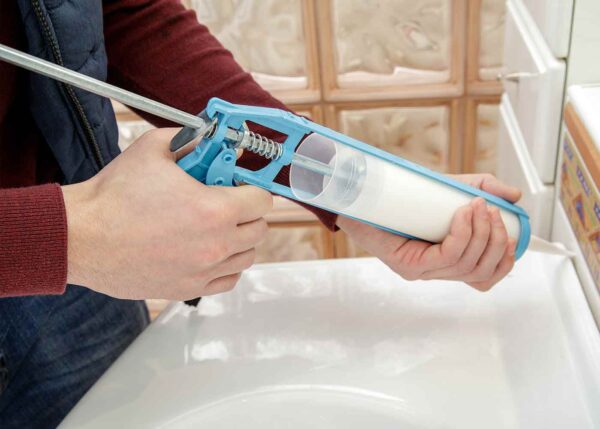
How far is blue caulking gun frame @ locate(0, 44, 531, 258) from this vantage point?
1.15 ft

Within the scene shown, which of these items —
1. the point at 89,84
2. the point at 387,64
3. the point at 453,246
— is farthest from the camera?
the point at 387,64

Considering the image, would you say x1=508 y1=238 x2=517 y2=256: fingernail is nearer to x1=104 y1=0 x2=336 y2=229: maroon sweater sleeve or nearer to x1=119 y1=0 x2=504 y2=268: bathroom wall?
x1=104 y1=0 x2=336 y2=229: maroon sweater sleeve

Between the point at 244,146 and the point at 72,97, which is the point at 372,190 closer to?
the point at 244,146

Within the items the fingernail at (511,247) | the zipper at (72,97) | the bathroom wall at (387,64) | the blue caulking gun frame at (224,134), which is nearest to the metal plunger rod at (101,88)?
the blue caulking gun frame at (224,134)

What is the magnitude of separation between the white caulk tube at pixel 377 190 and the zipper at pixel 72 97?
0.63ft

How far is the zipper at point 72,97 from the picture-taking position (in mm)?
462

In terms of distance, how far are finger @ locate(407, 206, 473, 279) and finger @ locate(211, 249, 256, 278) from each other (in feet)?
0.45

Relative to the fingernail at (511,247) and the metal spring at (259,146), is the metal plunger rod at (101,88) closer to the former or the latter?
the metal spring at (259,146)

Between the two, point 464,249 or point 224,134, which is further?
point 464,249

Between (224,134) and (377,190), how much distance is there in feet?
0.38

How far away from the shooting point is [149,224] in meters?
0.37

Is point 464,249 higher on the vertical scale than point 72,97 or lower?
lower

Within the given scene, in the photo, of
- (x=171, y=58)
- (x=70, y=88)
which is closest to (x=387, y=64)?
(x=171, y=58)

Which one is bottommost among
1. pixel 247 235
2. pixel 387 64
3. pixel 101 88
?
pixel 387 64
